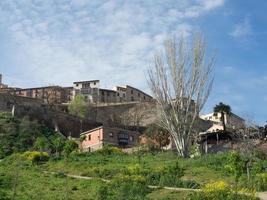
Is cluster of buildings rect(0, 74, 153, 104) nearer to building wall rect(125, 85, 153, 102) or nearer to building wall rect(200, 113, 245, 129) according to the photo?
building wall rect(125, 85, 153, 102)

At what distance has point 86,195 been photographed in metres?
19.8

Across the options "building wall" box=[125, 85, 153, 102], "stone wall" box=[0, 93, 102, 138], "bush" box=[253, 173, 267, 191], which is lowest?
"bush" box=[253, 173, 267, 191]

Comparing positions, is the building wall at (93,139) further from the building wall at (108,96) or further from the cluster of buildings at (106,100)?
the building wall at (108,96)

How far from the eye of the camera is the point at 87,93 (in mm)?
94625

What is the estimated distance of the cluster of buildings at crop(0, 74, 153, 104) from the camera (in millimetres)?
88419

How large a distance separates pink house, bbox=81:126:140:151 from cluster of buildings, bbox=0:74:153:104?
32.5 m

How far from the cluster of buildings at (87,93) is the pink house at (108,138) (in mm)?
32472

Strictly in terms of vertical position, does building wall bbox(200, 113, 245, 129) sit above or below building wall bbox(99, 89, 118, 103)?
below

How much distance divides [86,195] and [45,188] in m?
2.45

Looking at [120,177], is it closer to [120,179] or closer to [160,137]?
[120,179]

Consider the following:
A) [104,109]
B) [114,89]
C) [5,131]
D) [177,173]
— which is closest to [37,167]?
[177,173]

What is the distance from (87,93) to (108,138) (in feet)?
141

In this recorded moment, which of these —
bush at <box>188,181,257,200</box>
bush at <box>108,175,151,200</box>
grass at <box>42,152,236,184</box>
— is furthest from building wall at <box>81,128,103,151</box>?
bush at <box>188,181,257,200</box>

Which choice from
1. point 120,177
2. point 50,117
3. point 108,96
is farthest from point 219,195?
point 108,96
